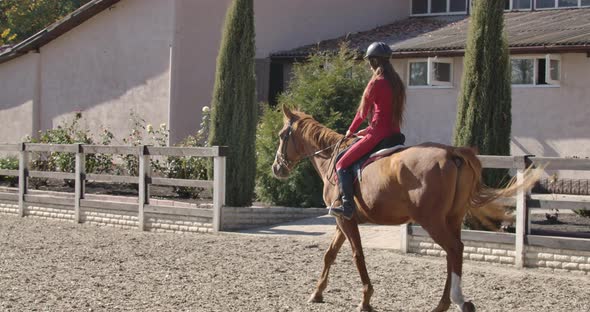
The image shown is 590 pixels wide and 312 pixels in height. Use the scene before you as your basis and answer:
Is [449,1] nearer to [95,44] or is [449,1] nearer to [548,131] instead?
[548,131]

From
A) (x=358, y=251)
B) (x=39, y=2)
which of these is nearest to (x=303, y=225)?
(x=358, y=251)

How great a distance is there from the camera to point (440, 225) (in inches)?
329

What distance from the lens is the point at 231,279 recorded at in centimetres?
1049

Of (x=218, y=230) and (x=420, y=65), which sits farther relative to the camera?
(x=420, y=65)

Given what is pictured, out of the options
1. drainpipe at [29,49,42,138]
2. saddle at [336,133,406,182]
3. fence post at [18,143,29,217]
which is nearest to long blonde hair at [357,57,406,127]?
saddle at [336,133,406,182]

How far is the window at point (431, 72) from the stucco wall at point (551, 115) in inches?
7.7

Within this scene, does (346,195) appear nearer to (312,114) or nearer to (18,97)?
(312,114)

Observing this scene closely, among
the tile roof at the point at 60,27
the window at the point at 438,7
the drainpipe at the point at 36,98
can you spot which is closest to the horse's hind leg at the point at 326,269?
the tile roof at the point at 60,27

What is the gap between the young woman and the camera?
893 centimetres

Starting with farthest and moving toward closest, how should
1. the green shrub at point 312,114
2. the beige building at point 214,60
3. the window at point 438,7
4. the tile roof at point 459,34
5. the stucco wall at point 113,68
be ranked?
the window at point 438,7 < the stucco wall at point 113,68 < the beige building at point 214,60 < the tile roof at point 459,34 < the green shrub at point 312,114

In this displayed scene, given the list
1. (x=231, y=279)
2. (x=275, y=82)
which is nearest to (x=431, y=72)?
(x=275, y=82)

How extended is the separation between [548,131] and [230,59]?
7.77 metres

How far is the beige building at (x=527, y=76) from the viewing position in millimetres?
19594

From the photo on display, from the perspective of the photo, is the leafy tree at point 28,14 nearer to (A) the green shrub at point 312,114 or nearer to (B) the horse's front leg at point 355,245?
(A) the green shrub at point 312,114
